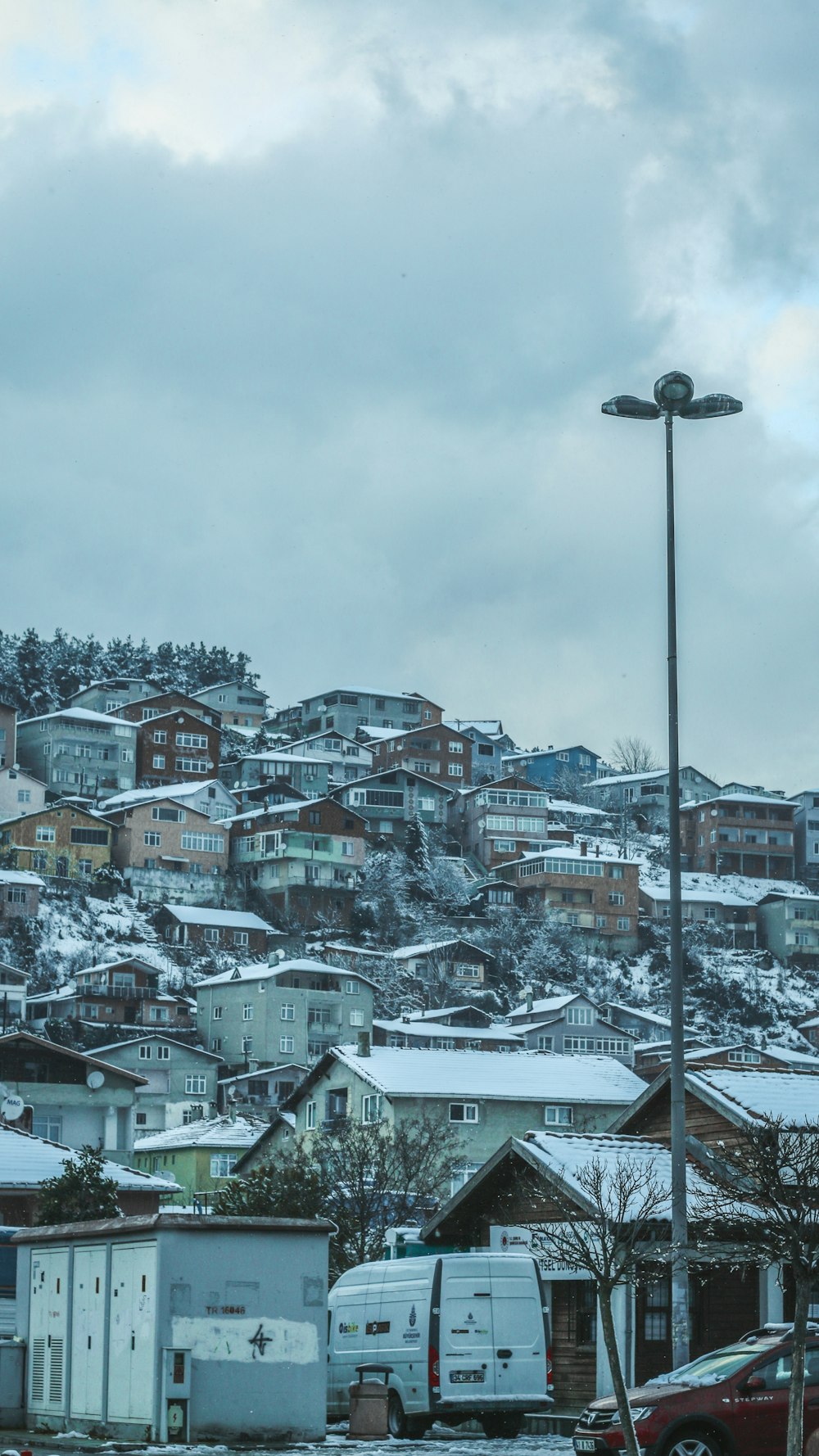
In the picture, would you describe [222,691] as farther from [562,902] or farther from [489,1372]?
[489,1372]

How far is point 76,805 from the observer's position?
126 meters

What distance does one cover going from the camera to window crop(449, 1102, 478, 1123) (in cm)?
6794

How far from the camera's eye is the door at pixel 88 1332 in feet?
70.4

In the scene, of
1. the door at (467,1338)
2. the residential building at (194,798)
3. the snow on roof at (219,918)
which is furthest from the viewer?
the residential building at (194,798)

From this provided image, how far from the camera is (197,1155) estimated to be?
82.5 metres

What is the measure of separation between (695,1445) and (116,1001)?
89145 millimetres

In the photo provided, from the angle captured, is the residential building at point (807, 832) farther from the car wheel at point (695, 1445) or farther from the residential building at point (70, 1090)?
the car wheel at point (695, 1445)

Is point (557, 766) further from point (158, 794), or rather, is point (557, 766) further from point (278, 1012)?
point (278, 1012)

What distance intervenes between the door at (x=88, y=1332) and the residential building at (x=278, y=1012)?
8255 centimetres

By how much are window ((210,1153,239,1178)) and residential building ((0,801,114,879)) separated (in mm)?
41170

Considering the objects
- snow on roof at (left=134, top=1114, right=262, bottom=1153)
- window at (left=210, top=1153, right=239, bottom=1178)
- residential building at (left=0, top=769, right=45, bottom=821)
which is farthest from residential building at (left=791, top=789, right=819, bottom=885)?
window at (left=210, top=1153, right=239, bottom=1178)

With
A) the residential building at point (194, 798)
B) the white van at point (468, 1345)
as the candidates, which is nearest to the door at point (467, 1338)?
the white van at point (468, 1345)

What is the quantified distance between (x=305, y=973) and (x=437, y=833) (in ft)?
122

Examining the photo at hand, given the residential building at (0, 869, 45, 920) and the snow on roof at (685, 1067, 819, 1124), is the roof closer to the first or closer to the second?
the residential building at (0, 869, 45, 920)
